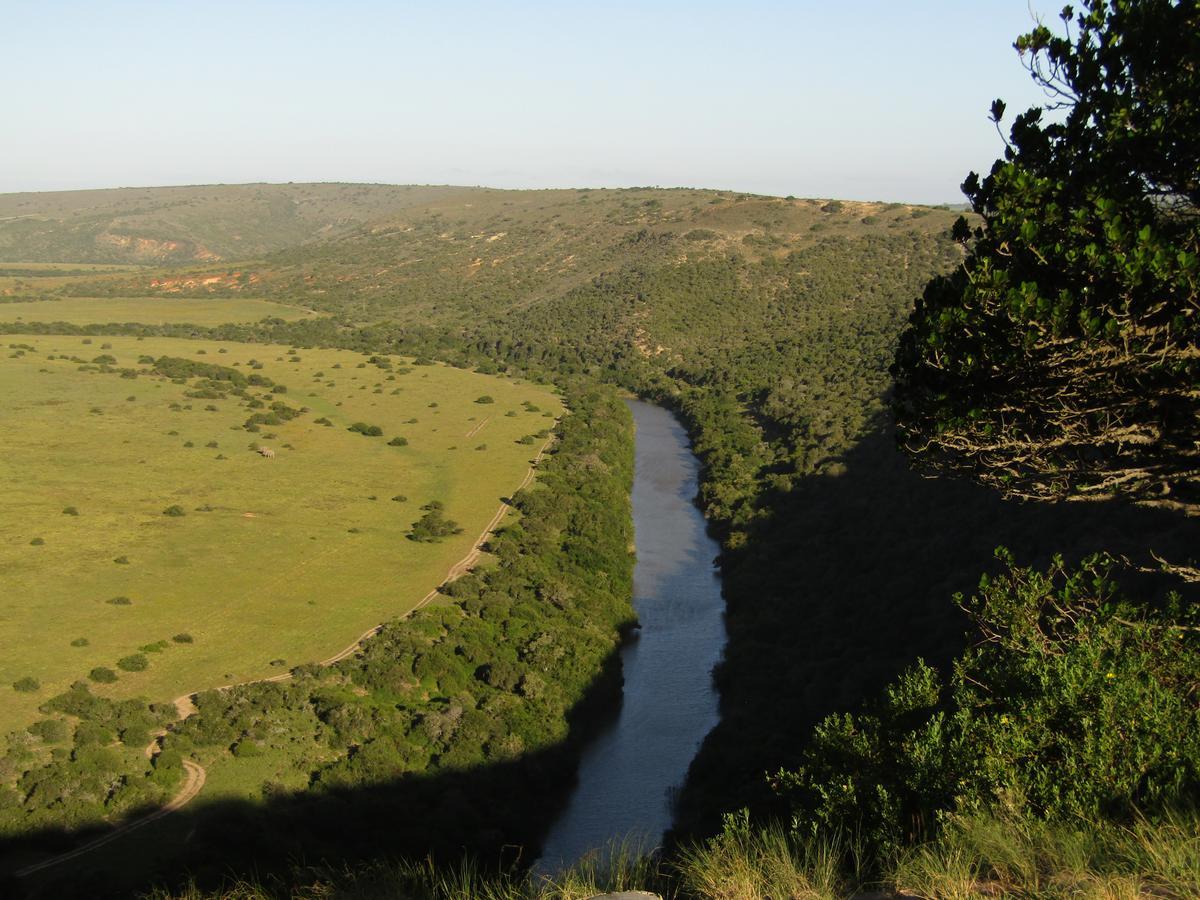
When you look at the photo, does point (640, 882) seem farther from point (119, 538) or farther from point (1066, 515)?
point (119, 538)

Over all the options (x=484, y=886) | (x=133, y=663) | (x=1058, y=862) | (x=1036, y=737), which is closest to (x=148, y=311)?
(x=133, y=663)

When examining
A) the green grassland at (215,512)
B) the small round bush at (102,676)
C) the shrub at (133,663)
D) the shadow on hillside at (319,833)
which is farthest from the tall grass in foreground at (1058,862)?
the shrub at (133,663)

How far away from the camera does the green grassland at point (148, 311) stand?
11906 cm

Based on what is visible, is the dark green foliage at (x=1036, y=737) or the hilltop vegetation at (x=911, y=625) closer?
the hilltop vegetation at (x=911, y=625)

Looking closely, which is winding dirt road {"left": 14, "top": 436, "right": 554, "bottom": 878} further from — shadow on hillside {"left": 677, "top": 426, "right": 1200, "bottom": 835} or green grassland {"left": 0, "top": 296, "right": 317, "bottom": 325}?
green grassland {"left": 0, "top": 296, "right": 317, "bottom": 325}

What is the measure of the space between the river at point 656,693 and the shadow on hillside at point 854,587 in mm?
1062

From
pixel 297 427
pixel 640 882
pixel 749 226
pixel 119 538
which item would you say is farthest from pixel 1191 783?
pixel 749 226

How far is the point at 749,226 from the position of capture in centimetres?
12394

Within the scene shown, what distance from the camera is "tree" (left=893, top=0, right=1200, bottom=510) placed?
11.9 m

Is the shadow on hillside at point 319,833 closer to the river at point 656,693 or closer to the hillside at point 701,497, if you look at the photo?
the hillside at point 701,497

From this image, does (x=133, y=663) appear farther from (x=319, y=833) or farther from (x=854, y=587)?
(x=854, y=587)

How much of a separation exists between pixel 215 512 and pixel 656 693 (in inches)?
918

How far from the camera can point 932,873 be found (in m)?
8.88

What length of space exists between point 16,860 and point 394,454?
137ft
